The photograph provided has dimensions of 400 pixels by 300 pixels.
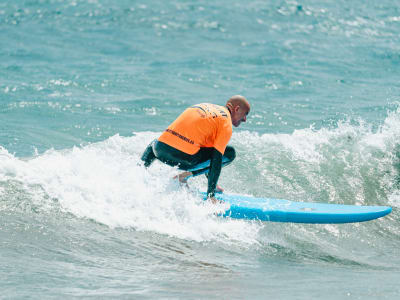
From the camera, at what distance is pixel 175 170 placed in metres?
6.57

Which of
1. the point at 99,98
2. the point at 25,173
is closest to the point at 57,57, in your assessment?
the point at 99,98

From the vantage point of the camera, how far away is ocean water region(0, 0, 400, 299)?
4625 millimetres

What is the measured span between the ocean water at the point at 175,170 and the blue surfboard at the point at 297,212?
0.42 feet

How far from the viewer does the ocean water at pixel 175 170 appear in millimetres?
4625

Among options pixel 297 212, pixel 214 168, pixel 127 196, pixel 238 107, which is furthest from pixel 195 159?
pixel 297 212

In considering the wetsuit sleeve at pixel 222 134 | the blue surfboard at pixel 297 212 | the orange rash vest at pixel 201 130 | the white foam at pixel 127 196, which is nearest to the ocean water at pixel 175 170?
the white foam at pixel 127 196

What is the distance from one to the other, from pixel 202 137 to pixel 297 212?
136 centimetres

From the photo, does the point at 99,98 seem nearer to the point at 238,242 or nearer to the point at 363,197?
the point at 363,197

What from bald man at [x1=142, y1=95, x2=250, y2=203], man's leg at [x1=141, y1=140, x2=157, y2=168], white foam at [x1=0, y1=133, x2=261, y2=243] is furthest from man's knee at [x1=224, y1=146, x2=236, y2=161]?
man's leg at [x1=141, y1=140, x2=157, y2=168]

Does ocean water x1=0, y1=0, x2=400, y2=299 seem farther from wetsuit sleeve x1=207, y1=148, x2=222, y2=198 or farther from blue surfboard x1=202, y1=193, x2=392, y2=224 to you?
wetsuit sleeve x1=207, y1=148, x2=222, y2=198

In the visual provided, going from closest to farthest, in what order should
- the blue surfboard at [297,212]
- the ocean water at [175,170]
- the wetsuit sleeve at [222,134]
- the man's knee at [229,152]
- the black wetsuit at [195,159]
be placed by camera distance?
the ocean water at [175,170], the wetsuit sleeve at [222,134], the black wetsuit at [195,159], the blue surfboard at [297,212], the man's knee at [229,152]

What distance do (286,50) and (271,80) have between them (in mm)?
4072

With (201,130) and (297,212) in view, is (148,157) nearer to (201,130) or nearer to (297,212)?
(201,130)

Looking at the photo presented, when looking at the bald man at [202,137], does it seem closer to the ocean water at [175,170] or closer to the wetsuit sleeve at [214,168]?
the wetsuit sleeve at [214,168]
